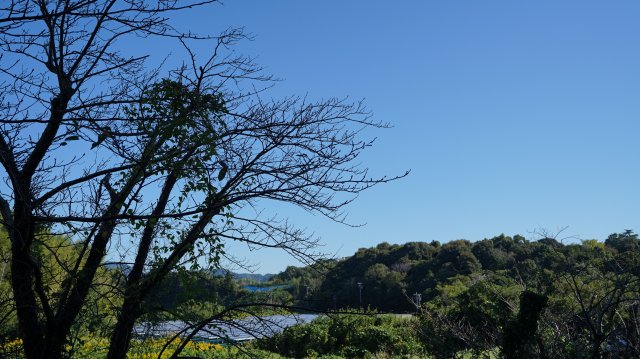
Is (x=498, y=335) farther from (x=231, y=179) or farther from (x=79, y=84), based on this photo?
(x=79, y=84)

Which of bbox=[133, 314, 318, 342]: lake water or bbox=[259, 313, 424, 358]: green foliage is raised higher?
bbox=[133, 314, 318, 342]: lake water

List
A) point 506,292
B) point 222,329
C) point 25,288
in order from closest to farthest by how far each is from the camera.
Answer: point 25,288 < point 222,329 < point 506,292

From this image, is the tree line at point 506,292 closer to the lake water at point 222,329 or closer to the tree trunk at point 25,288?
the lake water at point 222,329

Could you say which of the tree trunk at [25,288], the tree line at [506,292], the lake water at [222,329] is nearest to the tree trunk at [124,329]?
the lake water at [222,329]

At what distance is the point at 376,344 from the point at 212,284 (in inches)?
604

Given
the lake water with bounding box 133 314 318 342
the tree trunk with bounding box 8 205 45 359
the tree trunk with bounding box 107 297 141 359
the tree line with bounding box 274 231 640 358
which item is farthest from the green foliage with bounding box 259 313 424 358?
the tree trunk with bounding box 8 205 45 359

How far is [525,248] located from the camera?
3431 centimetres

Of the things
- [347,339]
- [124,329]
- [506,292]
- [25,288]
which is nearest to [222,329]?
[124,329]

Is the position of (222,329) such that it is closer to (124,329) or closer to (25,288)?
(124,329)

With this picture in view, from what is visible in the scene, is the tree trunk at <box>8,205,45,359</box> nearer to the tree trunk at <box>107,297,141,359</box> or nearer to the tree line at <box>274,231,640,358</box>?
the tree trunk at <box>107,297,141,359</box>

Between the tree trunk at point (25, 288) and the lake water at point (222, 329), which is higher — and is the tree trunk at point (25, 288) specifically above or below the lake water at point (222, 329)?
above

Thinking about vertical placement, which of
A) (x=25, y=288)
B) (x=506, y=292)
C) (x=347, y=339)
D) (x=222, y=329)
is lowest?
(x=347, y=339)

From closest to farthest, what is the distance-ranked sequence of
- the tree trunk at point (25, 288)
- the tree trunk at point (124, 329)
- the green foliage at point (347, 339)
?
the tree trunk at point (25, 288), the tree trunk at point (124, 329), the green foliage at point (347, 339)

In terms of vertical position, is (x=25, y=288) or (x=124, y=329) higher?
(x=25, y=288)
